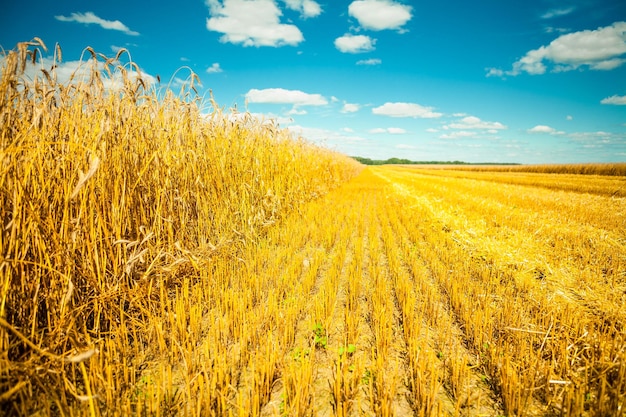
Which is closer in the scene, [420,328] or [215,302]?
[420,328]

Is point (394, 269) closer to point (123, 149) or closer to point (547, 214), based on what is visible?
point (123, 149)

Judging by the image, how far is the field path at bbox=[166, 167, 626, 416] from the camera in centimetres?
176

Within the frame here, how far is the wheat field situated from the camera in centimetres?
169

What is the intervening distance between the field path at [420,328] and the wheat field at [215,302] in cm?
2

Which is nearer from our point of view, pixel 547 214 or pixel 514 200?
pixel 547 214

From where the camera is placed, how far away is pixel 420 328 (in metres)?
2.54

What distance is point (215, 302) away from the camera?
2.88 m

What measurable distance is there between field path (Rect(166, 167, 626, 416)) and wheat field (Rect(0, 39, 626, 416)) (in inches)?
0.8

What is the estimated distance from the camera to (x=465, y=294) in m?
3.18

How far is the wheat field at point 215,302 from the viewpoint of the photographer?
1.69 metres

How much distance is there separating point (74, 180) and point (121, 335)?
1216 mm

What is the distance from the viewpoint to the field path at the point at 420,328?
1.76 meters

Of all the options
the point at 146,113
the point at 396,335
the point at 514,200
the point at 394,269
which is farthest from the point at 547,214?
the point at 146,113

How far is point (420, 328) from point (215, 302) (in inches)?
78.4
